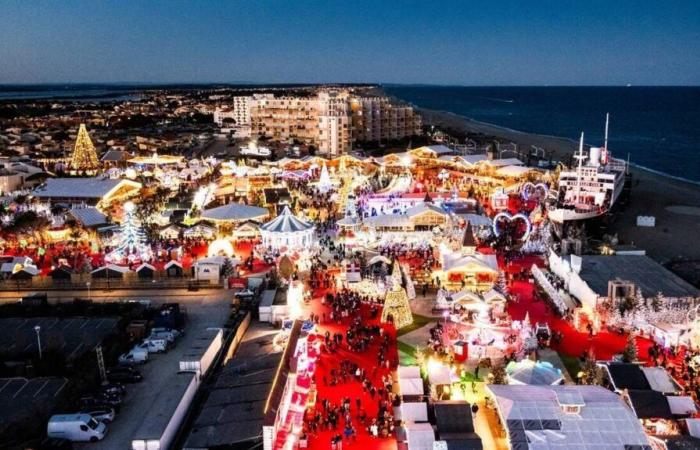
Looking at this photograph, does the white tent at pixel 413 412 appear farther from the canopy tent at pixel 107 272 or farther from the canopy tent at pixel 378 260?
the canopy tent at pixel 107 272

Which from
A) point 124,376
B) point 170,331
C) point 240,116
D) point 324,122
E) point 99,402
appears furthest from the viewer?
point 240,116

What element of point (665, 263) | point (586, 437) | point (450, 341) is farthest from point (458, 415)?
point (665, 263)

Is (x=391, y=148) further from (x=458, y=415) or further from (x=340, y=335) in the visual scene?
(x=458, y=415)

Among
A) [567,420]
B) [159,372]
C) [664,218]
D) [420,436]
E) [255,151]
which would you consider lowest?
[159,372]

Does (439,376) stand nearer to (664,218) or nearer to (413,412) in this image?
(413,412)

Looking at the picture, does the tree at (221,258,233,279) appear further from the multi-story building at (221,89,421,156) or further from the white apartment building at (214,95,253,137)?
the white apartment building at (214,95,253,137)

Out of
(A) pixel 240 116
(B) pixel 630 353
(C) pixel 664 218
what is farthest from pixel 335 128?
(B) pixel 630 353

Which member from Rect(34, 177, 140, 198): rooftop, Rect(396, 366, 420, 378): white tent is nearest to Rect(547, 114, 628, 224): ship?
Rect(396, 366, 420, 378): white tent
